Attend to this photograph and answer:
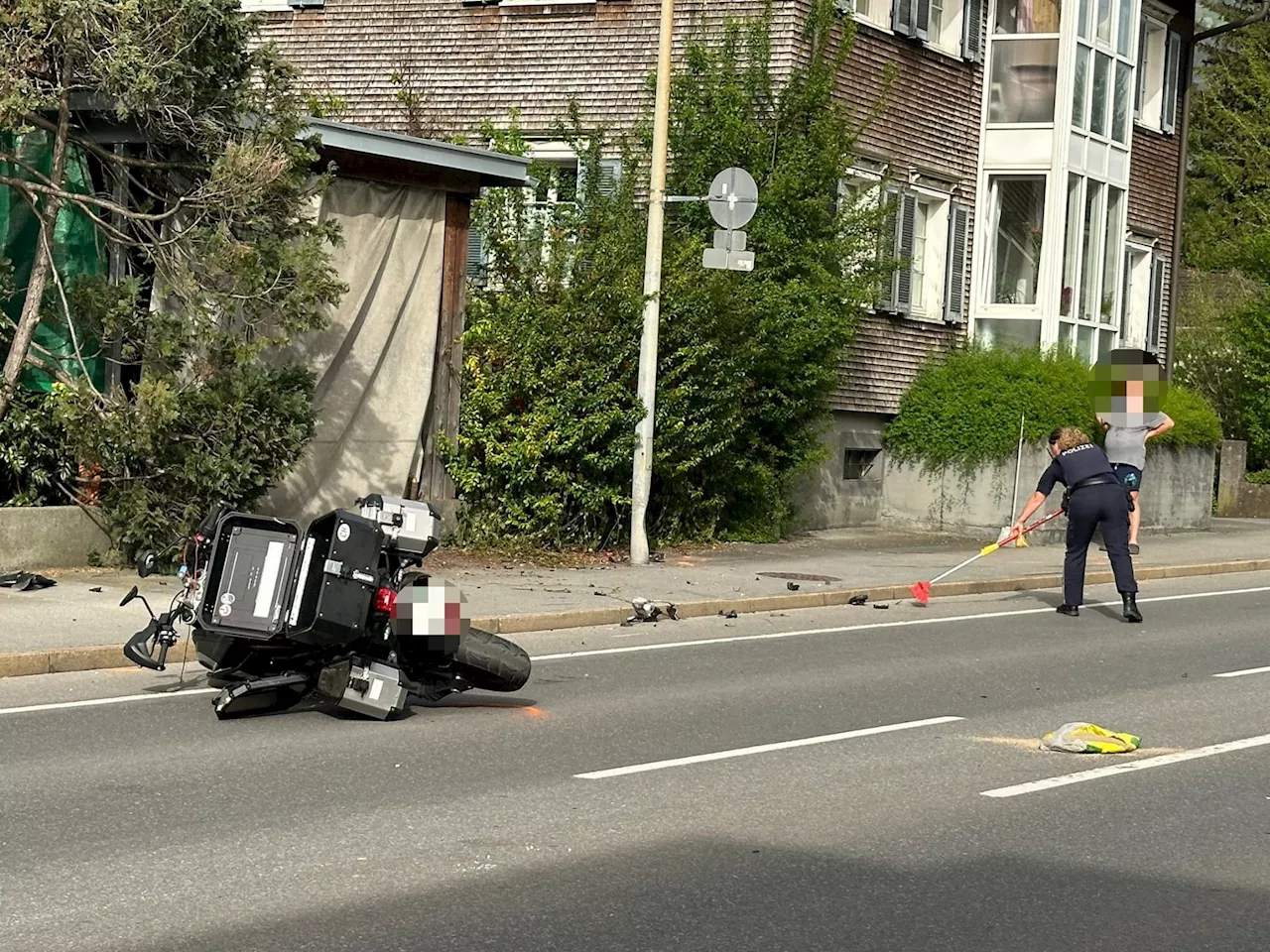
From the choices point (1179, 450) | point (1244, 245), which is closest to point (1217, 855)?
point (1179, 450)

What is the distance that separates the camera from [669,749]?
9.26 m

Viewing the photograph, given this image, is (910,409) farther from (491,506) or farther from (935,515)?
(491,506)

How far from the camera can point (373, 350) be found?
17750mm

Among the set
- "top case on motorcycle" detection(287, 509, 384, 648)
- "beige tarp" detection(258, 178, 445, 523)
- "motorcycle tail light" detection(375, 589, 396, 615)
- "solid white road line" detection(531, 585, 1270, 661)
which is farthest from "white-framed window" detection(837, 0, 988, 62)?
"top case on motorcycle" detection(287, 509, 384, 648)

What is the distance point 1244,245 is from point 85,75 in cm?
2234

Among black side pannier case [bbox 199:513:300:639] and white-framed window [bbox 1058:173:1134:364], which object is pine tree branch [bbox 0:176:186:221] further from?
white-framed window [bbox 1058:173:1134:364]

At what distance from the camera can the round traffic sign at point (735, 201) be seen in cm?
1808

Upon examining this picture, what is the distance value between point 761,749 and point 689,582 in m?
7.47

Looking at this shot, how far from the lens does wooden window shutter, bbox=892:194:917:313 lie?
24922 millimetres

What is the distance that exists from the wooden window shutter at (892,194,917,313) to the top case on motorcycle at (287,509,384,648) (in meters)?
16.4

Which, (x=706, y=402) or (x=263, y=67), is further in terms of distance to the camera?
(x=706, y=402)

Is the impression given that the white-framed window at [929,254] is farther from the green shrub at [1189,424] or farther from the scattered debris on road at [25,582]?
the scattered debris on road at [25,582]

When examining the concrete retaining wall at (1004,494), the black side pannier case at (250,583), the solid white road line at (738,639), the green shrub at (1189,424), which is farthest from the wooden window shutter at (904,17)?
the black side pannier case at (250,583)

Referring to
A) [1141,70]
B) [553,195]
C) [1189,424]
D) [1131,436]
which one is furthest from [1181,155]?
[553,195]
